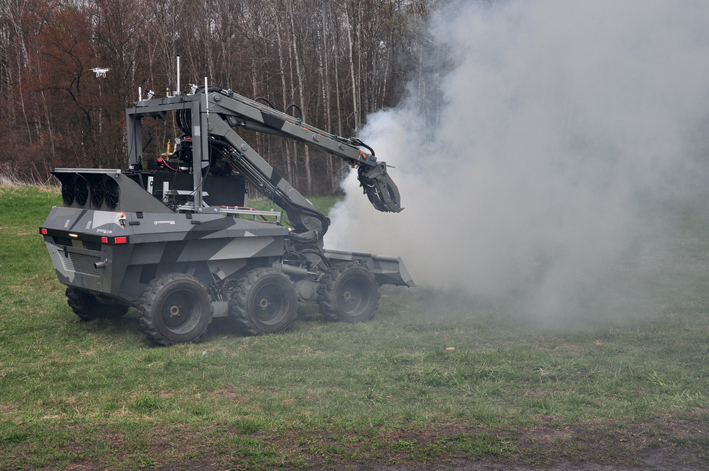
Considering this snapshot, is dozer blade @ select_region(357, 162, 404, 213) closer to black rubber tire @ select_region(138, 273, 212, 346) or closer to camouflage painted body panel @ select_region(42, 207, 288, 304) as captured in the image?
camouflage painted body panel @ select_region(42, 207, 288, 304)

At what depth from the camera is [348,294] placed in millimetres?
10820

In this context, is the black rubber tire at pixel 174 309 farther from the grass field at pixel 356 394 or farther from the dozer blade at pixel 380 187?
the dozer blade at pixel 380 187

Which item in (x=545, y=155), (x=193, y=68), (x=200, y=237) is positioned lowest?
(x=200, y=237)

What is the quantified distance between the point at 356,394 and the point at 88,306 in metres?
5.49

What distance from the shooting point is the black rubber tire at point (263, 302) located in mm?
9289

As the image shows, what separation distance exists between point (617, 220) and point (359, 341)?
24.0 ft

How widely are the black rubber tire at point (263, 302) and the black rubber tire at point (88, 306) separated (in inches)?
83.3

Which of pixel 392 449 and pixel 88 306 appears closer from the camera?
pixel 392 449

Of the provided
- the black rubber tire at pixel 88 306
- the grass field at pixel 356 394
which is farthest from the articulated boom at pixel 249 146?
the black rubber tire at pixel 88 306

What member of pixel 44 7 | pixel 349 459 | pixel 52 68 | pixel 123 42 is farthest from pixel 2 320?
pixel 44 7

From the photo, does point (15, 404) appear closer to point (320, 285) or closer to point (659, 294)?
point (320, 285)

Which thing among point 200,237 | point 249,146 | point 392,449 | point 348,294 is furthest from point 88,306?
point 392,449

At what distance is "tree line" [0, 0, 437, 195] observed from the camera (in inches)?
1157

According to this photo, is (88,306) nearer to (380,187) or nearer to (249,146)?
(249,146)
